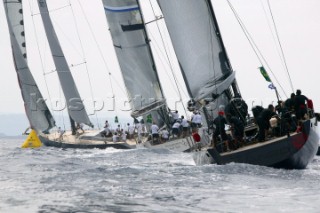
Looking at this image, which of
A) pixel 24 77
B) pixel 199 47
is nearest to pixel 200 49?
pixel 199 47

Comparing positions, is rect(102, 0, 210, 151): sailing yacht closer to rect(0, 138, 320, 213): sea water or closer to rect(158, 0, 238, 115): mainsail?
rect(158, 0, 238, 115): mainsail

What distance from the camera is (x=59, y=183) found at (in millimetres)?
13414

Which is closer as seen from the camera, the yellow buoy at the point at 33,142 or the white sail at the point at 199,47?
the white sail at the point at 199,47

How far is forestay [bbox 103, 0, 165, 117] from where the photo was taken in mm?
32438

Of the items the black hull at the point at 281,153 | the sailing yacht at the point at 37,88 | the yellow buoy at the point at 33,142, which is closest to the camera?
the black hull at the point at 281,153

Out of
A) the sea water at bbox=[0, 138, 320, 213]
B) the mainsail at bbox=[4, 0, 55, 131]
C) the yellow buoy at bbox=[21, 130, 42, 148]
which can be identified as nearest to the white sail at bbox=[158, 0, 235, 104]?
the sea water at bbox=[0, 138, 320, 213]

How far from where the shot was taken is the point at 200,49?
20234 millimetres

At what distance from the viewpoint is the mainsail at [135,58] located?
32.4 meters

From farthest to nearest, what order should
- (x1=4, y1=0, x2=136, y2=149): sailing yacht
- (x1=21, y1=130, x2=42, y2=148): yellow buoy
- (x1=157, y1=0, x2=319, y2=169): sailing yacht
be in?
(x1=4, y1=0, x2=136, y2=149): sailing yacht → (x1=21, y1=130, x2=42, y2=148): yellow buoy → (x1=157, y1=0, x2=319, y2=169): sailing yacht

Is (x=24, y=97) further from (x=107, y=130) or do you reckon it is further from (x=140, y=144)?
(x=140, y=144)

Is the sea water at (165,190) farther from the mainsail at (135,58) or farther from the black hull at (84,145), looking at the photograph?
the black hull at (84,145)

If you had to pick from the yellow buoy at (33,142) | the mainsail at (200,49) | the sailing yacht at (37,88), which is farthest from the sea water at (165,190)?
the yellow buoy at (33,142)

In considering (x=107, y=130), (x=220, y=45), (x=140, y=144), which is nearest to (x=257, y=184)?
(x=220, y=45)

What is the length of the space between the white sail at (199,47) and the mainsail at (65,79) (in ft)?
75.4
